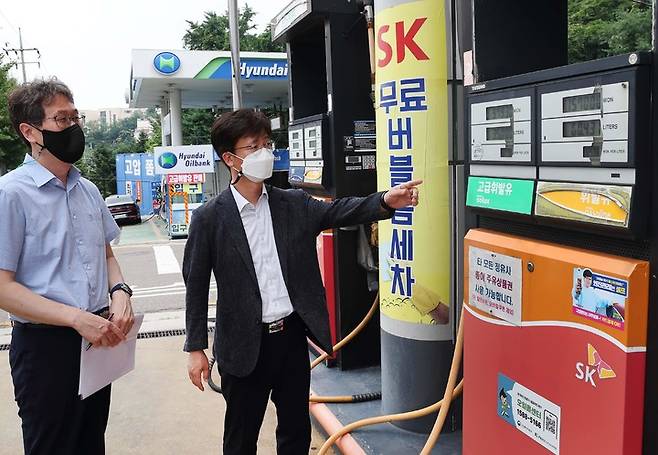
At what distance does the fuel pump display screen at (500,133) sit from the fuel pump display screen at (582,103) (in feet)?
1.04

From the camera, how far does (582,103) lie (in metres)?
2.12

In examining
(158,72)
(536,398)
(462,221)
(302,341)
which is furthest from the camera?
(158,72)

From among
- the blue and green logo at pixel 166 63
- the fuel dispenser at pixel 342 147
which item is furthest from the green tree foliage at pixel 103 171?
the fuel dispenser at pixel 342 147

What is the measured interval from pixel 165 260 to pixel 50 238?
1129cm

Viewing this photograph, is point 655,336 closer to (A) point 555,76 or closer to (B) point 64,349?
(A) point 555,76

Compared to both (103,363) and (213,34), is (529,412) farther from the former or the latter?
(213,34)

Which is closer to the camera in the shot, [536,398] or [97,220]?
[536,398]

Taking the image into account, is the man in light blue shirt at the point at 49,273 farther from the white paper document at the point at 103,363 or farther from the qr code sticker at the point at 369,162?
the qr code sticker at the point at 369,162

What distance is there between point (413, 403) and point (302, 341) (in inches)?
47.6

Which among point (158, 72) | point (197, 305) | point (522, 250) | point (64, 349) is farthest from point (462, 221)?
point (158, 72)

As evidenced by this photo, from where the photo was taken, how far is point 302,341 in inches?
113

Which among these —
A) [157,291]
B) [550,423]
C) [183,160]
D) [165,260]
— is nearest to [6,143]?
[183,160]

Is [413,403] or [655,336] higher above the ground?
[655,336]

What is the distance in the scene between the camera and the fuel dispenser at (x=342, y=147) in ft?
15.3
